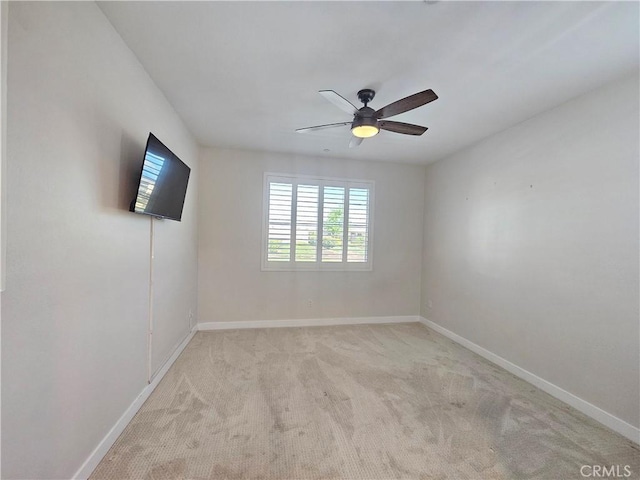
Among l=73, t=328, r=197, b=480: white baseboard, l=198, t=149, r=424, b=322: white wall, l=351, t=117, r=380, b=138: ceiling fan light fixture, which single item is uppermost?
l=351, t=117, r=380, b=138: ceiling fan light fixture

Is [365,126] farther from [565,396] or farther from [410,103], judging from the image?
[565,396]

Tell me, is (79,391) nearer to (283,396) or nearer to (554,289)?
(283,396)

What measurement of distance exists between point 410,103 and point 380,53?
392 millimetres

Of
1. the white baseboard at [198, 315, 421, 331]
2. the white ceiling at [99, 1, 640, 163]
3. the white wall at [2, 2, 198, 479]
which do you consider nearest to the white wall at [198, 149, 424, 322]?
the white baseboard at [198, 315, 421, 331]

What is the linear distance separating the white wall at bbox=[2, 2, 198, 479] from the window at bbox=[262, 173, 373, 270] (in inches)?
82.0

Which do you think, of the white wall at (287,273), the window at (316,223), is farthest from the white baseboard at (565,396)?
the window at (316,223)

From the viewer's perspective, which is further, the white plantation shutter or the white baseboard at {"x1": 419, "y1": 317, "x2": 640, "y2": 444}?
the white plantation shutter

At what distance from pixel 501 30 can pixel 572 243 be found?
6.03ft

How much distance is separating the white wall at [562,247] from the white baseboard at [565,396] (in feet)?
0.16

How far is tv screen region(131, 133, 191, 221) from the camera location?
6.03 ft

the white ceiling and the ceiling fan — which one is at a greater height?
the white ceiling

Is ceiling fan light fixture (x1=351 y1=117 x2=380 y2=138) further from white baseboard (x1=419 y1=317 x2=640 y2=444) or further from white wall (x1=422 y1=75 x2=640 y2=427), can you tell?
white baseboard (x1=419 y1=317 x2=640 y2=444)

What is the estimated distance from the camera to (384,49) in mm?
1819

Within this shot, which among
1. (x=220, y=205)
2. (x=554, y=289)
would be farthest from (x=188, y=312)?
(x=554, y=289)
